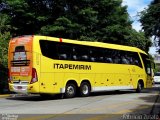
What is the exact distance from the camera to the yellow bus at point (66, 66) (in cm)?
2208

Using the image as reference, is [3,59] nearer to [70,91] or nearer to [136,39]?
[70,91]

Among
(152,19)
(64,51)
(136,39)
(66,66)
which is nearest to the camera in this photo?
(64,51)

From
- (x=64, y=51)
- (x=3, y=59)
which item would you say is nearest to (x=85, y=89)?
(x=64, y=51)

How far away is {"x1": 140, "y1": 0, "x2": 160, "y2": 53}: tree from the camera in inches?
1280

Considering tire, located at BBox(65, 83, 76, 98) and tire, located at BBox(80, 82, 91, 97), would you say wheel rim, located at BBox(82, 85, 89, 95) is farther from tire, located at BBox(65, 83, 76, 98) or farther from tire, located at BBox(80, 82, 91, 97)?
tire, located at BBox(65, 83, 76, 98)

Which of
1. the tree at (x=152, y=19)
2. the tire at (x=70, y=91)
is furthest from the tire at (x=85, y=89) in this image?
the tree at (x=152, y=19)

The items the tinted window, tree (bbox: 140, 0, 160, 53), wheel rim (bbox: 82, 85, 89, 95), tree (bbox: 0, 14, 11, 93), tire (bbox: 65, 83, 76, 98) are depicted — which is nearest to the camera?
the tinted window

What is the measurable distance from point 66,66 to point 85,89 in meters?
2.39

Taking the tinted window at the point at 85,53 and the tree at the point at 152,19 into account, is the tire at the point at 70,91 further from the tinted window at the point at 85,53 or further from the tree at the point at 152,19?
the tree at the point at 152,19

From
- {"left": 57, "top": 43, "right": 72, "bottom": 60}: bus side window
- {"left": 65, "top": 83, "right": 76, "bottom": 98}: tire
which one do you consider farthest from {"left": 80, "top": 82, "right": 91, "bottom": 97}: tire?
{"left": 57, "top": 43, "right": 72, "bottom": 60}: bus side window

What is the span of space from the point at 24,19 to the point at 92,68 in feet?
43.4

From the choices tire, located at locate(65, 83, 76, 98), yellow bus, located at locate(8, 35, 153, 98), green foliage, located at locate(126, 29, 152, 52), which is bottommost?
tire, located at locate(65, 83, 76, 98)

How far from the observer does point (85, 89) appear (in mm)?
25531

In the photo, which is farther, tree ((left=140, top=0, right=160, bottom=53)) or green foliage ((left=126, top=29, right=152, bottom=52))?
green foliage ((left=126, top=29, right=152, bottom=52))
